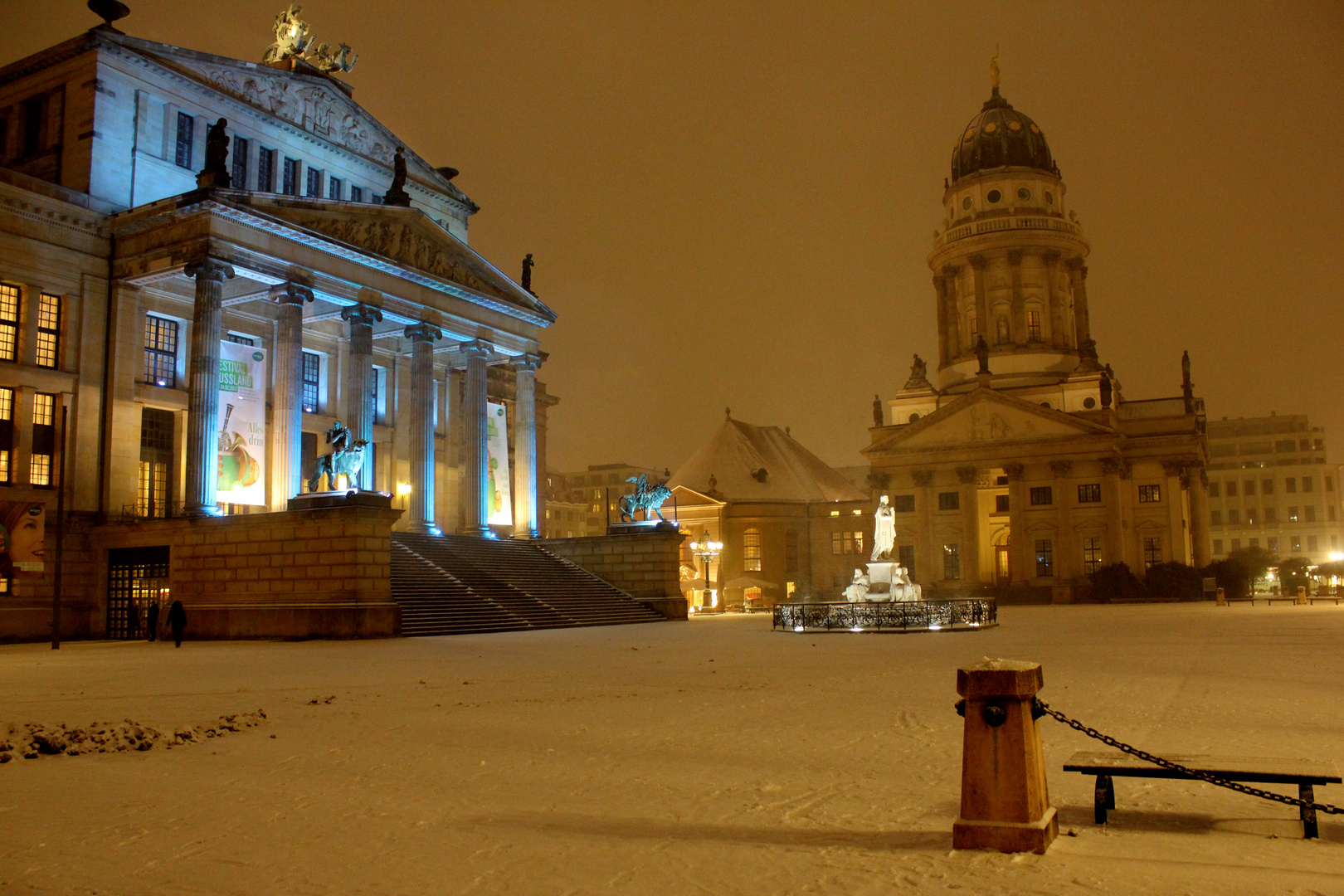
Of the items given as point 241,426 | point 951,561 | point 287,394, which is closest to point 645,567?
point 287,394

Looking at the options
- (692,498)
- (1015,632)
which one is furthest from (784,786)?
(692,498)

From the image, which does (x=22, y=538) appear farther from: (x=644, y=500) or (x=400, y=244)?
(x=644, y=500)

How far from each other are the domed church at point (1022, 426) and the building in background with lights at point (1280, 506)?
49.5 meters

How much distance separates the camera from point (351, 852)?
6.49m

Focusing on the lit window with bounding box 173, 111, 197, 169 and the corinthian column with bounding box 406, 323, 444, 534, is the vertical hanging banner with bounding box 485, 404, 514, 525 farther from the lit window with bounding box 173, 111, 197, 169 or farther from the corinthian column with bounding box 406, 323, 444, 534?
the lit window with bounding box 173, 111, 197, 169

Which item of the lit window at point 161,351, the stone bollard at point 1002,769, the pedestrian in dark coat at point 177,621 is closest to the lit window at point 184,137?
the lit window at point 161,351

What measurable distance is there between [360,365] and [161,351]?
→ 6.82 meters

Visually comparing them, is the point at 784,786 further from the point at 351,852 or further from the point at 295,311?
the point at 295,311

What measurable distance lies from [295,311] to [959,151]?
6945cm

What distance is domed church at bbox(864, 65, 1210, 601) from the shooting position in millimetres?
76250

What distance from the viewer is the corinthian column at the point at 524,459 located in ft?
159

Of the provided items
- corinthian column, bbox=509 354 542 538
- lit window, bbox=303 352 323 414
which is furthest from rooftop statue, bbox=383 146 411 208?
corinthian column, bbox=509 354 542 538

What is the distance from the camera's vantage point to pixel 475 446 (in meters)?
45.5

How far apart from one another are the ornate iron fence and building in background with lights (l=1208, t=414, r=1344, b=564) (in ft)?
375
